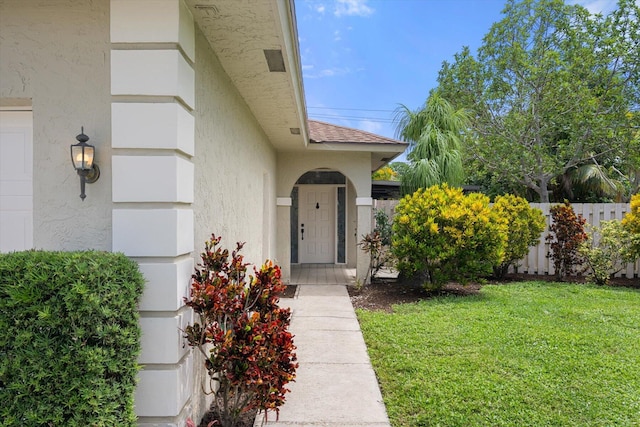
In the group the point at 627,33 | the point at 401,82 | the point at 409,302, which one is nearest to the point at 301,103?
the point at 409,302

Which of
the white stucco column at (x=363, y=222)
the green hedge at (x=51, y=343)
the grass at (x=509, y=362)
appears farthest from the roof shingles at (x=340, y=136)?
the green hedge at (x=51, y=343)

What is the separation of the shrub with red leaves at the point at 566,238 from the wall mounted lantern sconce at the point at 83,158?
9.46m

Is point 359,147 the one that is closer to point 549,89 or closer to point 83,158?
point 83,158

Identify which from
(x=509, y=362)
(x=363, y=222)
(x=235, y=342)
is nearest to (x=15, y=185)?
(x=235, y=342)

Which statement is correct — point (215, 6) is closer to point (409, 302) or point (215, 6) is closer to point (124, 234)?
point (124, 234)

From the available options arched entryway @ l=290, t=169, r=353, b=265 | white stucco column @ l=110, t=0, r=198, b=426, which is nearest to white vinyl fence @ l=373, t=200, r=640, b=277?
arched entryway @ l=290, t=169, r=353, b=265

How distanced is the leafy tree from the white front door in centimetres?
724

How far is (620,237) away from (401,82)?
105ft

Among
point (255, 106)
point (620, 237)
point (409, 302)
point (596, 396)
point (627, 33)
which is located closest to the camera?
point (596, 396)

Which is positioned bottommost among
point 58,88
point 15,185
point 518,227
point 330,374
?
point 330,374

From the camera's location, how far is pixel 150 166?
2.39 meters

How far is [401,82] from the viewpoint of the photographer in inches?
1468

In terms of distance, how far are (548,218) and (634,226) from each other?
5.76 ft

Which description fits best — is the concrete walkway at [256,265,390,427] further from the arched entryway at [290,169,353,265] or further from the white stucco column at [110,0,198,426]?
the arched entryway at [290,169,353,265]
